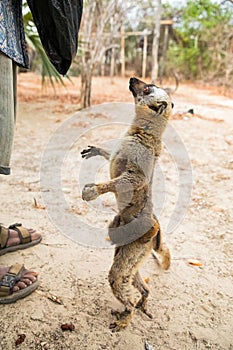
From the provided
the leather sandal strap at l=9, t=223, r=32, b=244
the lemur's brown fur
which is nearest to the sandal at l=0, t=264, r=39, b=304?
the leather sandal strap at l=9, t=223, r=32, b=244

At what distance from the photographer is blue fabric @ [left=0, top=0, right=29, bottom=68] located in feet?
5.24

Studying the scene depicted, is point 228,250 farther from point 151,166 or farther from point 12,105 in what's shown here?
point 12,105

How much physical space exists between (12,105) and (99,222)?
154 cm

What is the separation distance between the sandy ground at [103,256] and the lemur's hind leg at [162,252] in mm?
76

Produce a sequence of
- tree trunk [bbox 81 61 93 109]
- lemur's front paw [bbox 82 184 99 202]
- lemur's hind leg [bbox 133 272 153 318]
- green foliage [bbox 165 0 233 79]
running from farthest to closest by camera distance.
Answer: green foliage [bbox 165 0 233 79] < tree trunk [bbox 81 61 93 109] < lemur's hind leg [bbox 133 272 153 318] < lemur's front paw [bbox 82 184 99 202]

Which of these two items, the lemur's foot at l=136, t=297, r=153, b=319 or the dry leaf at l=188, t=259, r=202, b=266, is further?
the dry leaf at l=188, t=259, r=202, b=266

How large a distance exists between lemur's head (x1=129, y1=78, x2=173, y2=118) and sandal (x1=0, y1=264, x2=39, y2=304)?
3.95 ft

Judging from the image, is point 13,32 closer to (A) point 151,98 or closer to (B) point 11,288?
(A) point 151,98

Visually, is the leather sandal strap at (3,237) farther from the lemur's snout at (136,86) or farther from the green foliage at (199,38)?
the green foliage at (199,38)

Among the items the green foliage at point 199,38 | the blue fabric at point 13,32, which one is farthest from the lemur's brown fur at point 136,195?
the green foliage at point 199,38

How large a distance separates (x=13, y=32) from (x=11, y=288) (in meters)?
1.35

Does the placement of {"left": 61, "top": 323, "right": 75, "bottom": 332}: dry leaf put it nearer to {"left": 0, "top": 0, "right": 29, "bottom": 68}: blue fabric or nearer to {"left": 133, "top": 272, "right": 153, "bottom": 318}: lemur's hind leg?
{"left": 133, "top": 272, "right": 153, "bottom": 318}: lemur's hind leg

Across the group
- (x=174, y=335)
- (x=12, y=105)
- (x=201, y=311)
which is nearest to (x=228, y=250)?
(x=201, y=311)

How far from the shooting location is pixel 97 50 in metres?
7.50
